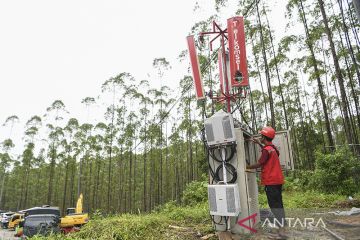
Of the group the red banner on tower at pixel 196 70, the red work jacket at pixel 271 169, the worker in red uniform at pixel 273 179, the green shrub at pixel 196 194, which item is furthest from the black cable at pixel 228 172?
the green shrub at pixel 196 194

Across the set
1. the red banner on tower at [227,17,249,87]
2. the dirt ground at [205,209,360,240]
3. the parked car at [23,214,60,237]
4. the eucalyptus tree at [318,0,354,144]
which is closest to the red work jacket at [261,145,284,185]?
the dirt ground at [205,209,360,240]

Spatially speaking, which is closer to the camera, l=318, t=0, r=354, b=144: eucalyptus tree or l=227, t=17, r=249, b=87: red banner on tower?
l=227, t=17, r=249, b=87: red banner on tower

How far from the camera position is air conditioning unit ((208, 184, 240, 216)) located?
4.89m

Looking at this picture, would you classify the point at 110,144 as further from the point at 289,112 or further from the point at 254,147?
the point at 254,147

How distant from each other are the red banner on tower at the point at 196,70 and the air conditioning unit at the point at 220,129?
1288 millimetres

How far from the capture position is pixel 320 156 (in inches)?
509

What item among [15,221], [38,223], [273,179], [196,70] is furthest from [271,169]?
[15,221]

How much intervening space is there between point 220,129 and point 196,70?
2.04 metres

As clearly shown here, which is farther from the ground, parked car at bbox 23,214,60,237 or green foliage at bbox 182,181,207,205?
green foliage at bbox 182,181,207,205

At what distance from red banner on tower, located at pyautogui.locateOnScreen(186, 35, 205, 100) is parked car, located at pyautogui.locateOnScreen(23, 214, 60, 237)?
8.94 m

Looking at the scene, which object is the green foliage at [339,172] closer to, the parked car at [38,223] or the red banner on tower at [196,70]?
the red banner on tower at [196,70]

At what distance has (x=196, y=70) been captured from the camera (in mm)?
6758

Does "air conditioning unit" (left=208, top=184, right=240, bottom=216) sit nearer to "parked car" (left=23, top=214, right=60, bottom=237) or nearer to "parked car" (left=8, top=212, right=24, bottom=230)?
"parked car" (left=23, top=214, right=60, bottom=237)

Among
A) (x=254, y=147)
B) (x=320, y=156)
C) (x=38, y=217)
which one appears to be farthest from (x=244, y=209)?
(x=38, y=217)
